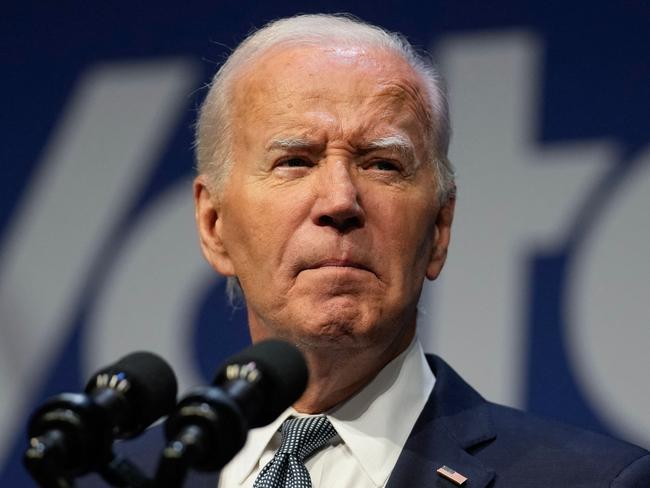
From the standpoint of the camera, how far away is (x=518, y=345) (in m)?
3.16

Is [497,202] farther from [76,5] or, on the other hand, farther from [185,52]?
[76,5]

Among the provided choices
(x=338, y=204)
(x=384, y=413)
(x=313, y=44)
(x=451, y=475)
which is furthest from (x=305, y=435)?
(x=313, y=44)

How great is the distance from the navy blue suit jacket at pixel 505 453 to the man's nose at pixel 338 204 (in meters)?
0.39

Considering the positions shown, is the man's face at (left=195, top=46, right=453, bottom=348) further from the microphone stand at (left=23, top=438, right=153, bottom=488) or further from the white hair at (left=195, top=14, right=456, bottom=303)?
the microphone stand at (left=23, top=438, right=153, bottom=488)

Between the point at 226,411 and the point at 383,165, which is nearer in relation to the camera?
the point at 226,411

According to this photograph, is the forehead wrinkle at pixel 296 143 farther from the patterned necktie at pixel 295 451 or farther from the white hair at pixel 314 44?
the patterned necktie at pixel 295 451

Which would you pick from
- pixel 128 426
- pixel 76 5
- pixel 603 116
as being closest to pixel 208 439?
pixel 128 426

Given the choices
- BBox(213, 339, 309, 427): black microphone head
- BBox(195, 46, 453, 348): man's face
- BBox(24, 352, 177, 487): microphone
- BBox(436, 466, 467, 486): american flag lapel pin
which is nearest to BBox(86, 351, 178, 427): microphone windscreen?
BBox(24, 352, 177, 487): microphone

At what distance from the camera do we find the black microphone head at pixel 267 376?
1.44 meters

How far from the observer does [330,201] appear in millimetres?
2135

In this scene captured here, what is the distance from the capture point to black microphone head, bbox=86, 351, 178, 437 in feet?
4.93

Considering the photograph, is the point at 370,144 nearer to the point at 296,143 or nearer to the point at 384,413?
the point at 296,143

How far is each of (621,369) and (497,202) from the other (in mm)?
535

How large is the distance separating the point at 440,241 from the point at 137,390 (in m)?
0.99
